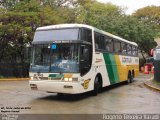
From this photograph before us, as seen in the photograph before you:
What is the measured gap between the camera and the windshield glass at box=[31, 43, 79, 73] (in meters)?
13.8

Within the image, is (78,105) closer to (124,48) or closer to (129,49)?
(124,48)

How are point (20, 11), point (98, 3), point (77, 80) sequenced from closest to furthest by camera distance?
point (77, 80), point (20, 11), point (98, 3)

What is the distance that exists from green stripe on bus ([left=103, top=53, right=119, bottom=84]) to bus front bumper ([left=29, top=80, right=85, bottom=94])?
4.36m

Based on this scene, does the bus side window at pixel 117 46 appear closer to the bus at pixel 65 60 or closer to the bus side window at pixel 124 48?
the bus side window at pixel 124 48

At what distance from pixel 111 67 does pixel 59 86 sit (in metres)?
5.95

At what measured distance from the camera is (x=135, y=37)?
44.5m

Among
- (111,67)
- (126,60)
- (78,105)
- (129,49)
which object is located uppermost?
(129,49)

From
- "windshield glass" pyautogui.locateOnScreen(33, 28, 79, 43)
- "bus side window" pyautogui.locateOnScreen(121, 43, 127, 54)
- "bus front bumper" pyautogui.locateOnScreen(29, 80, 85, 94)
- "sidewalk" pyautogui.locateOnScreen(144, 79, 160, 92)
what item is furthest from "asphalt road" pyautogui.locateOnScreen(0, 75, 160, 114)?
"bus side window" pyautogui.locateOnScreen(121, 43, 127, 54)

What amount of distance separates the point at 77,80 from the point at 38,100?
197 centimetres

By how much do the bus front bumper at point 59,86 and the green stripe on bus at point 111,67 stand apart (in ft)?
14.3

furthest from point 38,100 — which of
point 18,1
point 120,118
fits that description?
point 18,1

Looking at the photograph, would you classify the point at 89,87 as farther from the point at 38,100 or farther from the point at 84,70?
the point at 38,100

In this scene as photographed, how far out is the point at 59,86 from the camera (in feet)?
45.0

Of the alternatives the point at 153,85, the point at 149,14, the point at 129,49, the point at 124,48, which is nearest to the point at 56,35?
the point at 153,85
